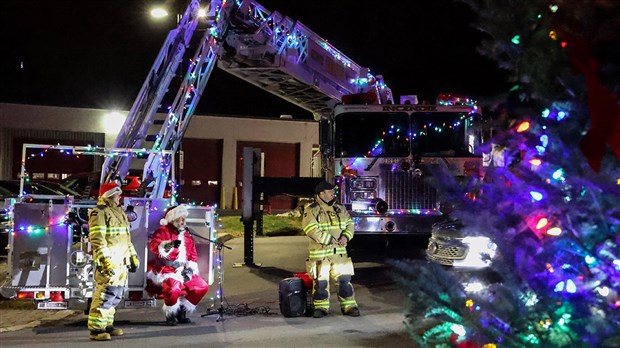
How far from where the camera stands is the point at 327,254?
7.77 m

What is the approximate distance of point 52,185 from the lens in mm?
13469

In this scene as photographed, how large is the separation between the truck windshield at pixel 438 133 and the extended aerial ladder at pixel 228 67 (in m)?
2.26

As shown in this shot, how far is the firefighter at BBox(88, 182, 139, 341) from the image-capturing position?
21.8 ft

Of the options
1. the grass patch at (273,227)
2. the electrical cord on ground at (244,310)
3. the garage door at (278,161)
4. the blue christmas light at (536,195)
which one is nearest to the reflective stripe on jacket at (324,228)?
the electrical cord on ground at (244,310)

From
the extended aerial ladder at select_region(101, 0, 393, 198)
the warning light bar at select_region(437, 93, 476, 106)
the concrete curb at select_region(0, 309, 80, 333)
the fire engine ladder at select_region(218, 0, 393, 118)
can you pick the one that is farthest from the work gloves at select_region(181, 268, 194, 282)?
the warning light bar at select_region(437, 93, 476, 106)

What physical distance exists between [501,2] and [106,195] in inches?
202

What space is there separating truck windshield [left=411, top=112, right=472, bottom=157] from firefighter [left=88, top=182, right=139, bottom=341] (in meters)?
5.93

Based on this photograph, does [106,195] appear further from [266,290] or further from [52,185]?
[52,185]

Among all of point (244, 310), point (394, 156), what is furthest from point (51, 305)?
point (394, 156)

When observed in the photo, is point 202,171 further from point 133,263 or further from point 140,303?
point 133,263

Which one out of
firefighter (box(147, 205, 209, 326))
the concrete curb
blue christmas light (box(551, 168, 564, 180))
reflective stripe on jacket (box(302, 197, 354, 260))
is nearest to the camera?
blue christmas light (box(551, 168, 564, 180))

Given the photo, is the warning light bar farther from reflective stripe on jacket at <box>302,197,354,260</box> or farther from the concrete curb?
the concrete curb

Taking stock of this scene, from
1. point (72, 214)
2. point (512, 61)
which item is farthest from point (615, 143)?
point (72, 214)

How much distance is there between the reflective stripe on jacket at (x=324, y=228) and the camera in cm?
774
